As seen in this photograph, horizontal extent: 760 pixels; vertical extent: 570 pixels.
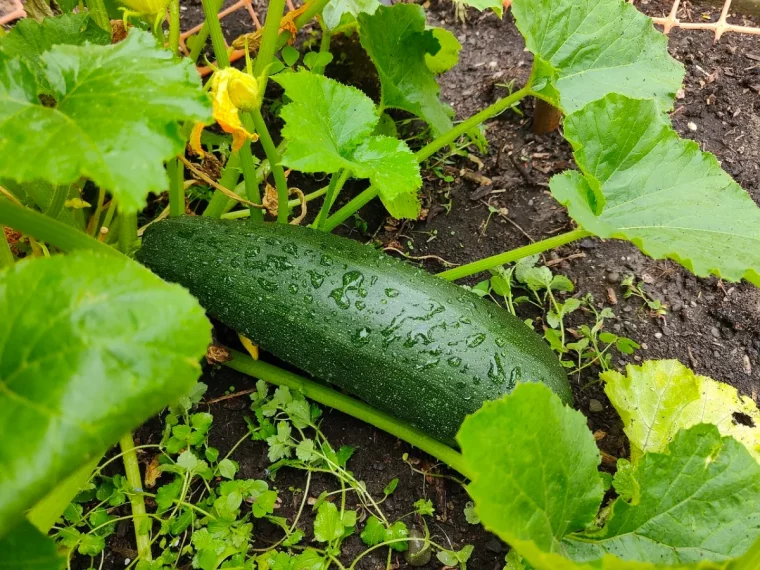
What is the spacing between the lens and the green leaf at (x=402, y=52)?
1.67 metres

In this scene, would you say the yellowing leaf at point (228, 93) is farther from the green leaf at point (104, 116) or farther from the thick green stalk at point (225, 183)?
the thick green stalk at point (225, 183)

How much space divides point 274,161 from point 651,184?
92 cm

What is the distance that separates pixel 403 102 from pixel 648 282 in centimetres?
97

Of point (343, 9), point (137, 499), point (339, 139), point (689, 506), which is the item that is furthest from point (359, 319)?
point (343, 9)

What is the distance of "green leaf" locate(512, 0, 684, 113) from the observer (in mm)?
1609

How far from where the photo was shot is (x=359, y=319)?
1541 mm

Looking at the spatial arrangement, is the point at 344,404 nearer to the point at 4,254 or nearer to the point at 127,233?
the point at 127,233

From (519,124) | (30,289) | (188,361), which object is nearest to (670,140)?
(519,124)

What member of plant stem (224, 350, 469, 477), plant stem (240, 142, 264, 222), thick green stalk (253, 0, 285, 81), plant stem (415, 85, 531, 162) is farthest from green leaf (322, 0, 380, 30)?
plant stem (224, 350, 469, 477)

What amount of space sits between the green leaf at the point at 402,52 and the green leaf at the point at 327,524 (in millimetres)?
1083

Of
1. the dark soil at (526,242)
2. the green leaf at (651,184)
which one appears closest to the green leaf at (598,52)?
the green leaf at (651,184)

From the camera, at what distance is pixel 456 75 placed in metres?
2.42

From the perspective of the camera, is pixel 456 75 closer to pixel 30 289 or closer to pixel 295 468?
pixel 295 468

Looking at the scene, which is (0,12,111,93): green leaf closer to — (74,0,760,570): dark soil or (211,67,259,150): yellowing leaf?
(211,67,259,150): yellowing leaf
